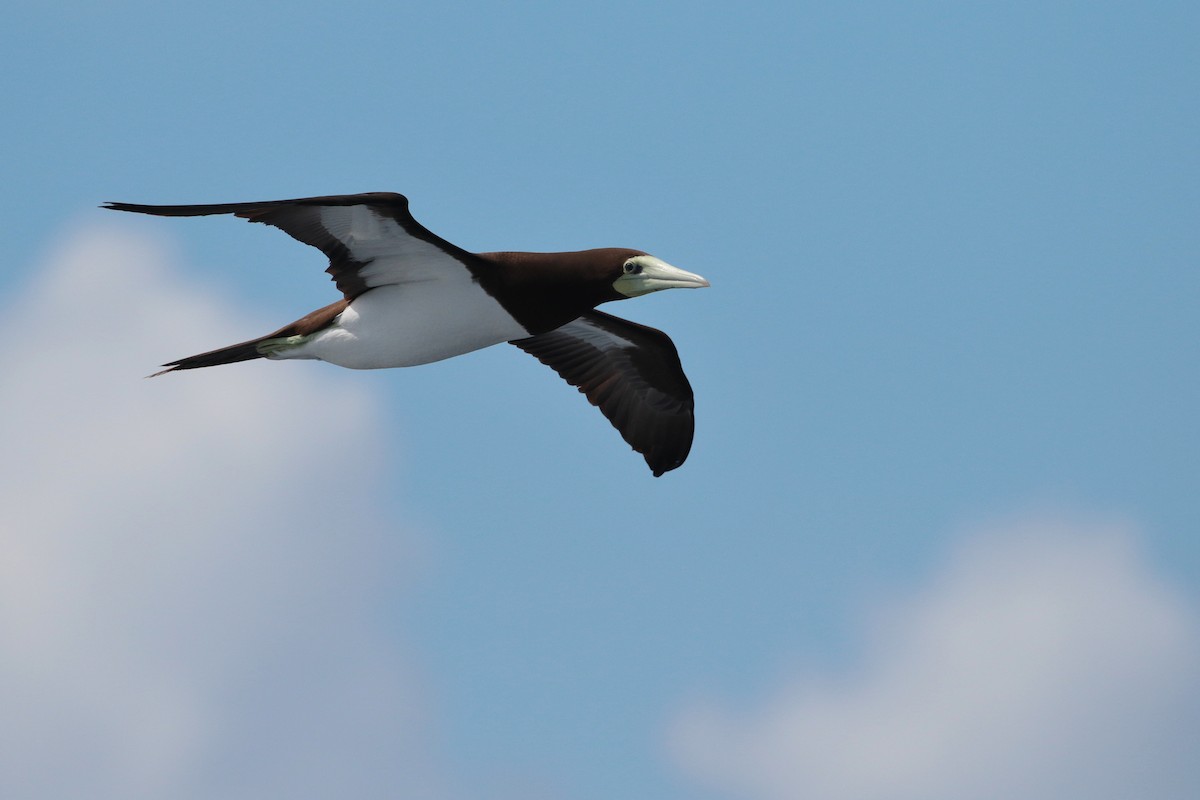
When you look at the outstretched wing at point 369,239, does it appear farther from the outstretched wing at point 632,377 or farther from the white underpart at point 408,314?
the outstretched wing at point 632,377

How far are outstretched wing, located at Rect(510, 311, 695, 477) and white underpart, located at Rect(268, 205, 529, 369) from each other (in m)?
2.37

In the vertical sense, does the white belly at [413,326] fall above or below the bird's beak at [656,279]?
below

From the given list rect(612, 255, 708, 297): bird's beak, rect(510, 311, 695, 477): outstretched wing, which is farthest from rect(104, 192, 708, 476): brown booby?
rect(510, 311, 695, 477): outstretched wing

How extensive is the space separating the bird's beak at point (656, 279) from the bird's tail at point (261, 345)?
2.40 metres

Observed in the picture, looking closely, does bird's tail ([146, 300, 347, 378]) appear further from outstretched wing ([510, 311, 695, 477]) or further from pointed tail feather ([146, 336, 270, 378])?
outstretched wing ([510, 311, 695, 477])

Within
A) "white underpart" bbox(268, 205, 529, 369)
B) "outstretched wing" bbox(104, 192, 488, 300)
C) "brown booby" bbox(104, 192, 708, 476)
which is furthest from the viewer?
"white underpart" bbox(268, 205, 529, 369)

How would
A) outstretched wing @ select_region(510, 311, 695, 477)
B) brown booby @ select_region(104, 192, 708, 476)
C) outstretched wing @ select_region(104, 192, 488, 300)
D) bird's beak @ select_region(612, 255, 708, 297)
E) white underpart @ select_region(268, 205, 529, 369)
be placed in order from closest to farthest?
outstretched wing @ select_region(104, 192, 488, 300) < brown booby @ select_region(104, 192, 708, 476) < white underpart @ select_region(268, 205, 529, 369) < bird's beak @ select_region(612, 255, 708, 297) < outstretched wing @ select_region(510, 311, 695, 477)

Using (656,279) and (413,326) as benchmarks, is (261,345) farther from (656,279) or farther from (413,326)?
(656,279)

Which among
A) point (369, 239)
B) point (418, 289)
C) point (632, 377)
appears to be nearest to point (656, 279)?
point (418, 289)

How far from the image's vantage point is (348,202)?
35.6ft

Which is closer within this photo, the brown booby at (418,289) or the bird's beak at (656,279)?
the brown booby at (418,289)

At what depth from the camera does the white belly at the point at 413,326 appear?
1222cm

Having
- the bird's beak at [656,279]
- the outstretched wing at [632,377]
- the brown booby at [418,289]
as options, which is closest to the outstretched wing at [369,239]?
the brown booby at [418,289]

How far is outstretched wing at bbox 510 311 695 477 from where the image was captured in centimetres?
1480
